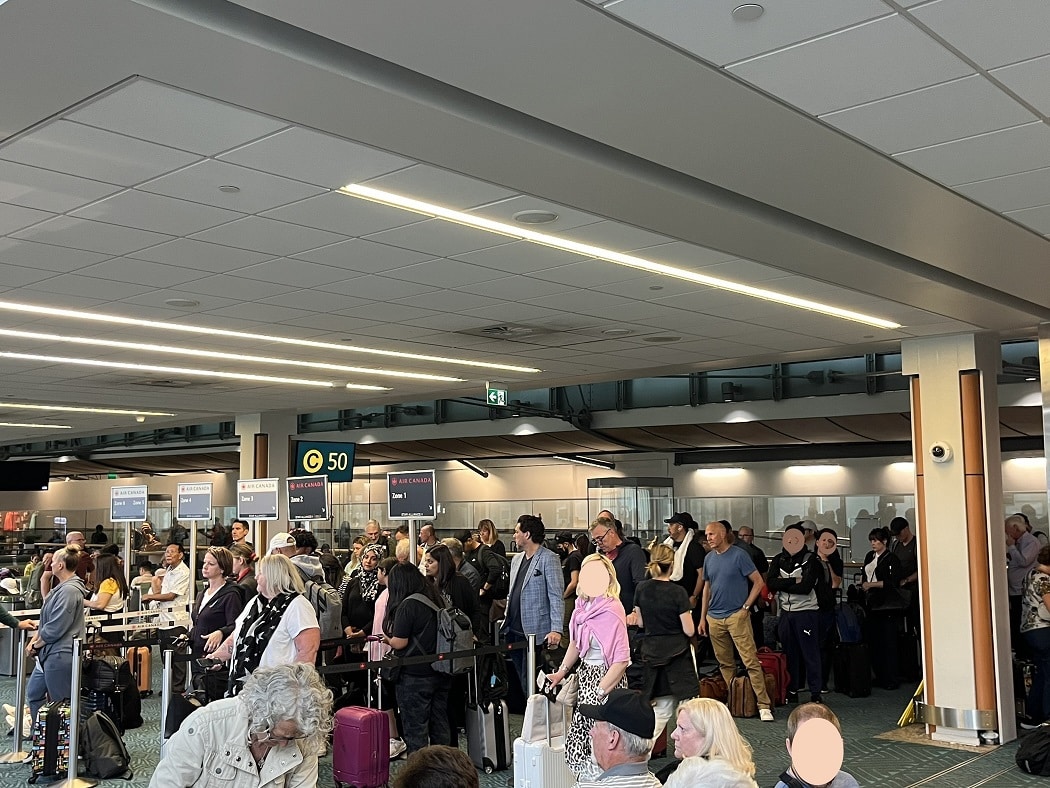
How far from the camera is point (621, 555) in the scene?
9.40m

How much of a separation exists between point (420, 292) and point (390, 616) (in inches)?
93.2

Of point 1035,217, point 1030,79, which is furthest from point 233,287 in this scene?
point 1030,79

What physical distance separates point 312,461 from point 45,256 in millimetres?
10260

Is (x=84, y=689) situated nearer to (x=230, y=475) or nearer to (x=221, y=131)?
(x=221, y=131)

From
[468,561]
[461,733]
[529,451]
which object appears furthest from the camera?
[529,451]


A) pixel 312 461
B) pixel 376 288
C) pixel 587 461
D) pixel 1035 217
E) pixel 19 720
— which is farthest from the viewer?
pixel 587 461

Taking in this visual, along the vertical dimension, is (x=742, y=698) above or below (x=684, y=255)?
below

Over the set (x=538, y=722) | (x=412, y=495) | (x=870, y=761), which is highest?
(x=412, y=495)

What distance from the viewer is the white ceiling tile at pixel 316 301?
25.1ft

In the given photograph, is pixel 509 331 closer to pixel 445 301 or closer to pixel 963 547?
pixel 445 301

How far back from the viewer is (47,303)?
25.7 feet

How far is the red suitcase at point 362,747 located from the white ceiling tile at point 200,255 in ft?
9.74

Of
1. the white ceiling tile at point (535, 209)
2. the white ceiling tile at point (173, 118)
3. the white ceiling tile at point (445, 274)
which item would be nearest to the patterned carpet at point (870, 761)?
the white ceiling tile at point (445, 274)

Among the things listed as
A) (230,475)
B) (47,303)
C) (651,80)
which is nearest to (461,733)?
(47,303)
